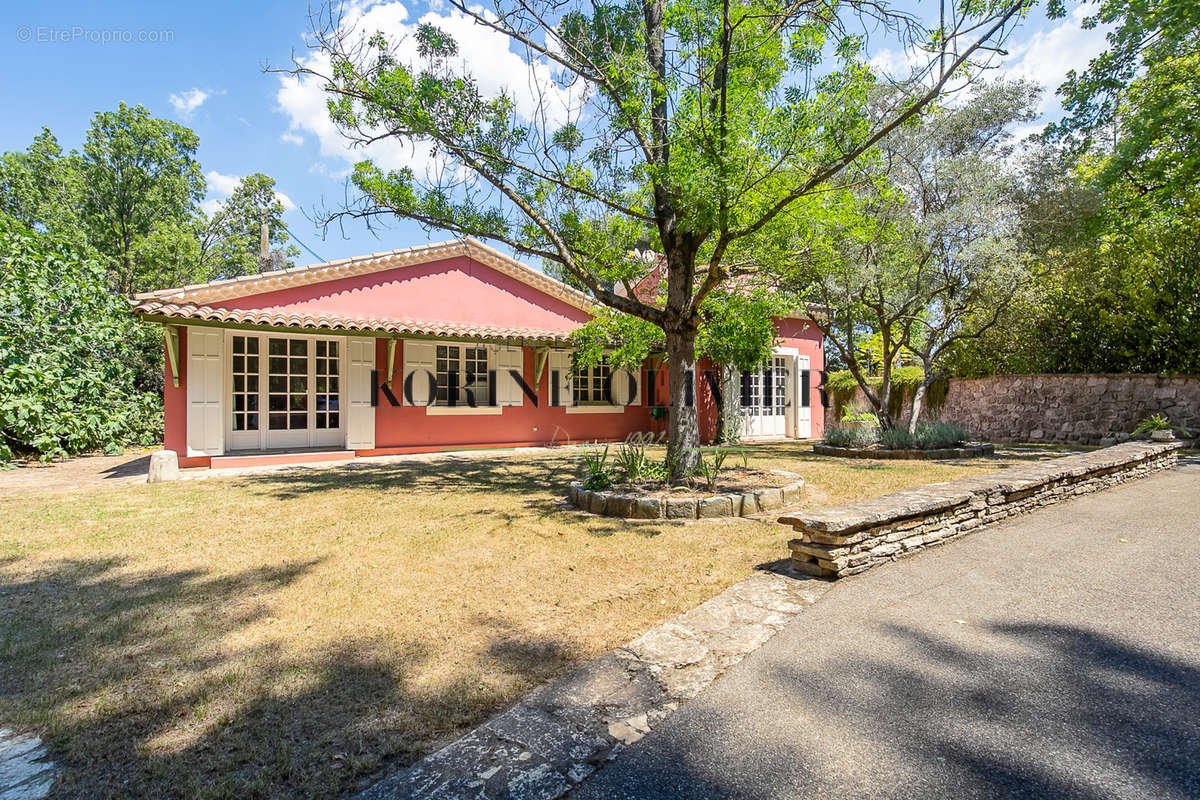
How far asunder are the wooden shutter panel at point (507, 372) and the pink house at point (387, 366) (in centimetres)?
3

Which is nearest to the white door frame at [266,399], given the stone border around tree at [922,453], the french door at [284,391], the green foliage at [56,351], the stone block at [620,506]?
the french door at [284,391]

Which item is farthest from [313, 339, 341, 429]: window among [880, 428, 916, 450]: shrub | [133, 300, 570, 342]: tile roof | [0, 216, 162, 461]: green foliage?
[880, 428, 916, 450]: shrub

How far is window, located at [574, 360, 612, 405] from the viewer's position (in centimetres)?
1345

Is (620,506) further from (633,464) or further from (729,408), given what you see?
(729,408)

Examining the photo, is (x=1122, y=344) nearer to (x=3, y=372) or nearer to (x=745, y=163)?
(x=745, y=163)

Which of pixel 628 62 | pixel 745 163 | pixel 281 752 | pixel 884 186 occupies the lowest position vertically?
pixel 281 752

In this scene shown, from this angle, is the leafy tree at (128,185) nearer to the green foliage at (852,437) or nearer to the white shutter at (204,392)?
the white shutter at (204,392)

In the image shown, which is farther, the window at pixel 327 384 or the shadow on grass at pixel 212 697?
the window at pixel 327 384

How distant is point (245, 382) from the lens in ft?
33.3

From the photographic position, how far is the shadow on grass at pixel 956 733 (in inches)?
69.4

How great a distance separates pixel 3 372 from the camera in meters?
9.16

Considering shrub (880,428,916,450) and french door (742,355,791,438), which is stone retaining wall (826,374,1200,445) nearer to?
french door (742,355,791,438)

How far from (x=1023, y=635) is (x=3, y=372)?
1355 cm

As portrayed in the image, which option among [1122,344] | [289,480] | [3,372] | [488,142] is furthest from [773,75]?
[3,372]
